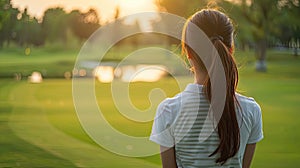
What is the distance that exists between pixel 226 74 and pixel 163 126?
31cm

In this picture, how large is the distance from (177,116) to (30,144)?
648 centimetres

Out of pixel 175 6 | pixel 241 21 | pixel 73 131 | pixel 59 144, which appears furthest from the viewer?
pixel 175 6

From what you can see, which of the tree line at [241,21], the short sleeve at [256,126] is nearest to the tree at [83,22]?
the tree line at [241,21]

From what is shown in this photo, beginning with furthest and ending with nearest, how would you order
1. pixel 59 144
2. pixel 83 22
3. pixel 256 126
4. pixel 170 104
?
pixel 83 22 < pixel 59 144 < pixel 256 126 < pixel 170 104

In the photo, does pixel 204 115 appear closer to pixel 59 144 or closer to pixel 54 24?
pixel 59 144

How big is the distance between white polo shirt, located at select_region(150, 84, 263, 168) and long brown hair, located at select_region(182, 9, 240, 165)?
35mm

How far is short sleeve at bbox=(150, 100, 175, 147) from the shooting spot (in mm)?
2316

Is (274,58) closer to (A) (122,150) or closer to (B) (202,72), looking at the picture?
(A) (122,150)

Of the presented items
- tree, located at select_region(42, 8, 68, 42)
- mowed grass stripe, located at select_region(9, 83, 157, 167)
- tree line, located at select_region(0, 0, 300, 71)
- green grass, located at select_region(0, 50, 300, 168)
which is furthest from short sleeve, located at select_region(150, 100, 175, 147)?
tree, located at select_region(42, 8, 68, 42)

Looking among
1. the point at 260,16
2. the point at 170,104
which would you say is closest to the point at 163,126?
the point at 170,104

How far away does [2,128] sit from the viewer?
34.4 ft

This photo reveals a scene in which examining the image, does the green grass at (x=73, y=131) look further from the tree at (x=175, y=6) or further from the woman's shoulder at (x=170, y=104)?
the tree at (x=175, y=6)

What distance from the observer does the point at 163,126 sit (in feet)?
7.71

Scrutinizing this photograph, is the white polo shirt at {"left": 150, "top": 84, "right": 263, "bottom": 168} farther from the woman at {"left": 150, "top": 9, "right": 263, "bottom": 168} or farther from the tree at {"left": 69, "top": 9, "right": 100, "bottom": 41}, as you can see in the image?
the tree at {"left": 69, "top": 9, "right": 100, "bottom": 41}
